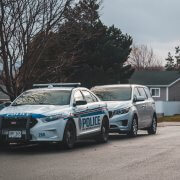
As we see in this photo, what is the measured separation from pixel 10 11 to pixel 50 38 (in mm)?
1745

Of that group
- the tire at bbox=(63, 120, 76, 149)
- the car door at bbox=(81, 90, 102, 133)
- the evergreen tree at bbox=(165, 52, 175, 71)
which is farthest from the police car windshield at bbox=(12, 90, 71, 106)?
the evergreen tree at bbox=(165, 52, 175, 71)

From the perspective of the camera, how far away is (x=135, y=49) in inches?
4466

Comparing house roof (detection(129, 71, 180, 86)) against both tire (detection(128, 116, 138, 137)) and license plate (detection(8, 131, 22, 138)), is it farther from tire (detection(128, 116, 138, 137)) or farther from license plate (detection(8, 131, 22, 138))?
license plate (detection(8, 131, 22, 138))

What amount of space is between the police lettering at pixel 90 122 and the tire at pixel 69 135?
68cm

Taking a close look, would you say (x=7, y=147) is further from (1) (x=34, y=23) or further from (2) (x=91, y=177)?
(1) (x=34, y=23)

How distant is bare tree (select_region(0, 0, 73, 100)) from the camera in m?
21.6

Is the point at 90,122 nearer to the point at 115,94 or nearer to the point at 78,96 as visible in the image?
the point at 78,96

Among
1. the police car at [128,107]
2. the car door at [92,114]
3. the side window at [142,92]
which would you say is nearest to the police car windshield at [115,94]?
the police car at [128,107]

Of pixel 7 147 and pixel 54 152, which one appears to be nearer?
pixel 54 152

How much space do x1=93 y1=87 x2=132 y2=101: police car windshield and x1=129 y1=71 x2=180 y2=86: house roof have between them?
4765 cm

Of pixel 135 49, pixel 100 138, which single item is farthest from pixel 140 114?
pixel 135 49

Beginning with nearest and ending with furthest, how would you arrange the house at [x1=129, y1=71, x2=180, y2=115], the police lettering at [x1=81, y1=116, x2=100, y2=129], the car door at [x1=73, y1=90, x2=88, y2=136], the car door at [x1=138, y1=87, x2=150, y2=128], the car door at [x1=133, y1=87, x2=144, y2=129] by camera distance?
the car door at [x1=73, y1=90, x2=88, y2=136], the police lettering at [x1=81, y1=116, x2=100, y2=129], the car door at [x1=133, y1=87, x2=144, y2=129], the car door at [x1=138, y1=87, x2=150, y2=128], the house at [x1=129, y1=71, x2=180, y2=115]

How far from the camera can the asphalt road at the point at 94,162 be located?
1014 centimetres

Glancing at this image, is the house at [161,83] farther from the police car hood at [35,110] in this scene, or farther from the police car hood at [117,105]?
the police car hood at [35,110]
